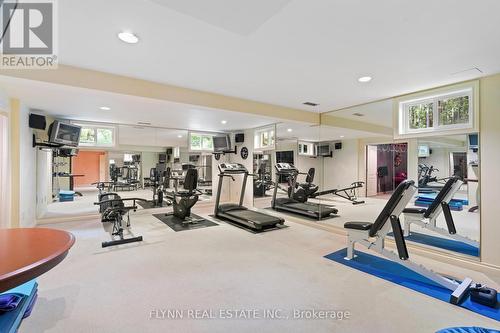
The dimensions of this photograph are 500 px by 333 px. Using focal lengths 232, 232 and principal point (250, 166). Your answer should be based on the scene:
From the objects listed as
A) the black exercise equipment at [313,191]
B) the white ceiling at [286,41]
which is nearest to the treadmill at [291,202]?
the black exercise equipment at [313,191]

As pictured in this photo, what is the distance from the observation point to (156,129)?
6.78m

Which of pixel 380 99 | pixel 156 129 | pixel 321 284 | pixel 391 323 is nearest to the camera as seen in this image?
pixel 391 323

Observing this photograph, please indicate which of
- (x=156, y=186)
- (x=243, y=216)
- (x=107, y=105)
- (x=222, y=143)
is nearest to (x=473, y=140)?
(x=243, y=216)

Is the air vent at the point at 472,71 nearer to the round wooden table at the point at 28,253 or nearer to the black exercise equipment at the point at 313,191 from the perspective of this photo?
the black exercise equipment at the point at 313,191

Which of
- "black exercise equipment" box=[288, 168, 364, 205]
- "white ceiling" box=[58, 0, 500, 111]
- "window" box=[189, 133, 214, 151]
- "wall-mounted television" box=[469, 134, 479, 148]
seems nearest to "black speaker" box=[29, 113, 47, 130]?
"white ceiling" box=[58, 0, 500, 111]

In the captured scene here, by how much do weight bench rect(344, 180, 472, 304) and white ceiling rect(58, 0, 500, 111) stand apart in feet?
4.91

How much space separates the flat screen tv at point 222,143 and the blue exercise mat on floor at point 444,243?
201 inches

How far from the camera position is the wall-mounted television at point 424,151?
376 centimetres

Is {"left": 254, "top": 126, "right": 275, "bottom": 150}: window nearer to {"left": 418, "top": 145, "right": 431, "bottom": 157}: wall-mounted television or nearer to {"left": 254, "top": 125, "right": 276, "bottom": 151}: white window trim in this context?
{"left": 254, "top": 125, "right": 276, "bottom": 151}: white window trim

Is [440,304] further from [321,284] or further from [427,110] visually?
[427,110]

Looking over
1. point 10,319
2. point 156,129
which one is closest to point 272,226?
point 10,319

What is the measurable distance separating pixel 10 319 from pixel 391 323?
273 cm

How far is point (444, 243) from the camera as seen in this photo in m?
3.48

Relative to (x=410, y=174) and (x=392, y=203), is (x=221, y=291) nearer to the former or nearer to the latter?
(x=392, y=203)
